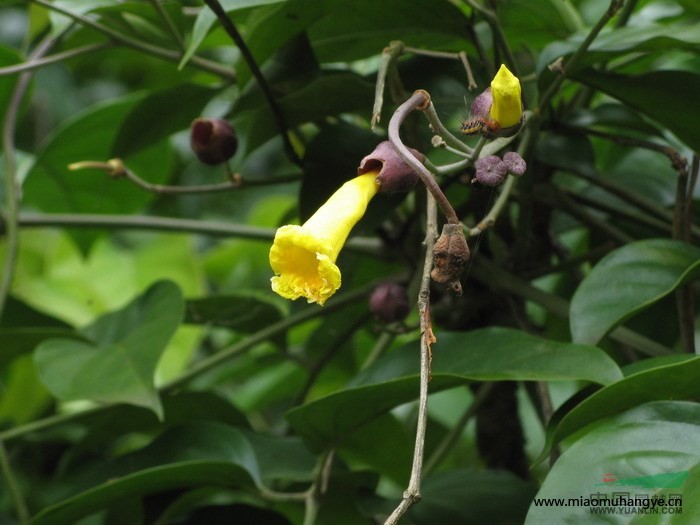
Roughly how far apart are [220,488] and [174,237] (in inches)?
29.2

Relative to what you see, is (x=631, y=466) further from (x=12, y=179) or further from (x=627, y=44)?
(x=12, y=179)

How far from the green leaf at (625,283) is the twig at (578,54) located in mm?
106

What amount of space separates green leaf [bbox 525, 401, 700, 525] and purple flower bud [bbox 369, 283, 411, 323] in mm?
200

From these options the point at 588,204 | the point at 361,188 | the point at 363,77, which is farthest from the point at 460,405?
the point at 361,188

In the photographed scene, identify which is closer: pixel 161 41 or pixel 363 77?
pixel 363 77

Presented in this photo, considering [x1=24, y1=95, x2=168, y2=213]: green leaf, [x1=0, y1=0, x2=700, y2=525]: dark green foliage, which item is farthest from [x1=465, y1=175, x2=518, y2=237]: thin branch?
[x1=24, y1=95, x2=168, y2=213]: green leaf

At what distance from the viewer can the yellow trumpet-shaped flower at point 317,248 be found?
1.40 ft

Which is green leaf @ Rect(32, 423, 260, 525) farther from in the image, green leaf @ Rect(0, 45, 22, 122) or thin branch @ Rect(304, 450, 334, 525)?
green leaf @ Rect(0, 45, 22, 122)

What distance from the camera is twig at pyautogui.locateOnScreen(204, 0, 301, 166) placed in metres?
0.58

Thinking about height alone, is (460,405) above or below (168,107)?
below

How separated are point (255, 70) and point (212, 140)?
9 centimetres

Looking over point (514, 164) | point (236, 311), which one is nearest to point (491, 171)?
point (514, 164)

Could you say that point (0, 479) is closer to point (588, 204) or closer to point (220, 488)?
point (220, 488)

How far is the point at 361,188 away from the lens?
469 mm
